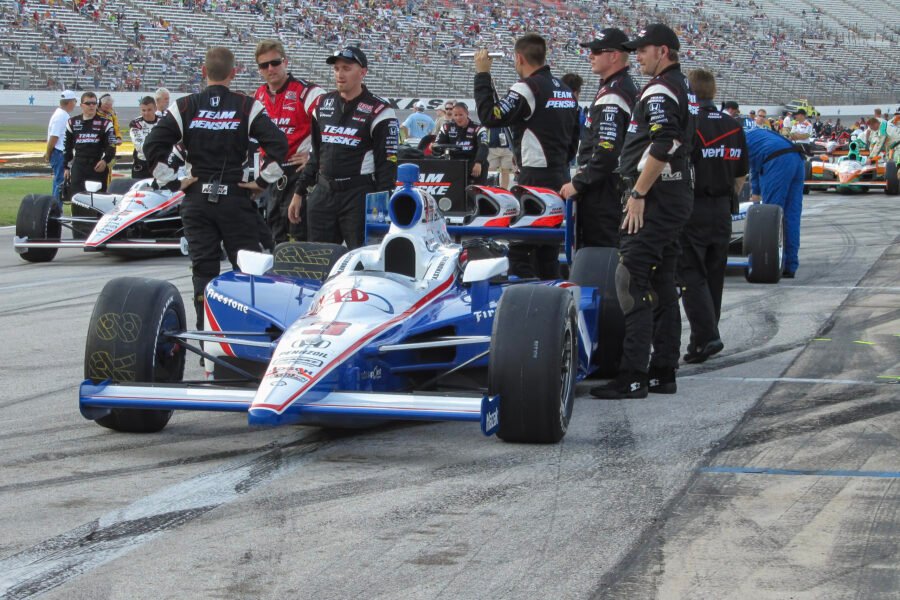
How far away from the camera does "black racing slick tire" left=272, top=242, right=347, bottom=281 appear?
7.26 metres

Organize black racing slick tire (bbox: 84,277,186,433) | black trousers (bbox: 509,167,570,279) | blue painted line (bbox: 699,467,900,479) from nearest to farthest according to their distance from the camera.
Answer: blue painted line (bbox: 699,467,900,479) → black racing slick tire (bbox: 84,277,186,433) → black trousers (bbox: 509,167,570,279)

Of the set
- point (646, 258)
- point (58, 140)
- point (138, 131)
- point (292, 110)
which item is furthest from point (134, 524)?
point (58, 140)

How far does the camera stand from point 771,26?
6581cm

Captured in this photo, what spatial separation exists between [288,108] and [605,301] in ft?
11.8

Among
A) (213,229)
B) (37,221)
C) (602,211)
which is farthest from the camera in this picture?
(37,221)

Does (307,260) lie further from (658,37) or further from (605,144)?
(658,37)

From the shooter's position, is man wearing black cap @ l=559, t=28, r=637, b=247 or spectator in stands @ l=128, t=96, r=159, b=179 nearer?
man wearing black cap @ l=559, t=28, r=637, b=247

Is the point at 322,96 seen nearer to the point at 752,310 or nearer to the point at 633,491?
the point at 752,310

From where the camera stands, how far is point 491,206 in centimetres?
1027

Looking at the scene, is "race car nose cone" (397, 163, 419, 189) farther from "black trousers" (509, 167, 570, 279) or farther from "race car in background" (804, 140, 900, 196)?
"race car in background" (804, 140, 900, 196)

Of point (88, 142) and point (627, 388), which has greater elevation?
point (88, 142)

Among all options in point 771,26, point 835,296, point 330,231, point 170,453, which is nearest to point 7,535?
point 170,453

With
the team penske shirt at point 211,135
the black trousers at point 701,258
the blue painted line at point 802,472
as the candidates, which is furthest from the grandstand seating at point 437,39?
the blue painted line at point 802,472

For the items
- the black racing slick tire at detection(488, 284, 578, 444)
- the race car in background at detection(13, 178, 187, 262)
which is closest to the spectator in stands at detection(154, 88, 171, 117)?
the race car in background at detection(13, 178, 187, 262)
